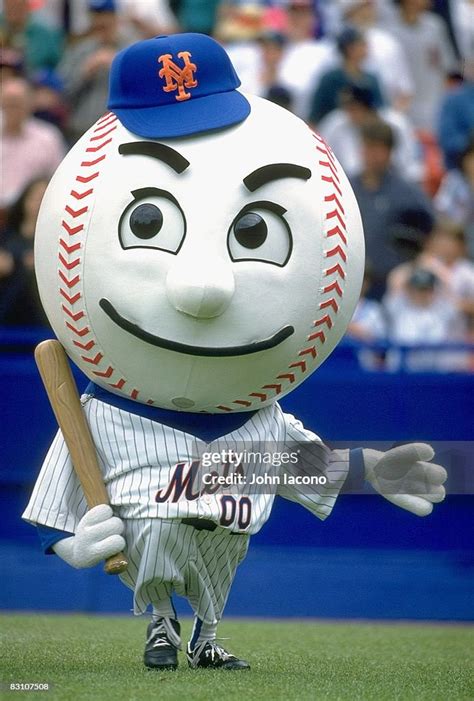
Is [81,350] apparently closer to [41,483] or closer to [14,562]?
[41,483]

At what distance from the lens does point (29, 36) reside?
11.6 meters

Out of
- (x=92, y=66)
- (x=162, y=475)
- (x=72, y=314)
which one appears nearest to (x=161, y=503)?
(x=162, y=475)

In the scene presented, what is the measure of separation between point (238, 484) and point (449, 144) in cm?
645

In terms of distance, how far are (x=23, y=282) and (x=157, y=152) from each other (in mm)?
3865

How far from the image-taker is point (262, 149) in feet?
15.9

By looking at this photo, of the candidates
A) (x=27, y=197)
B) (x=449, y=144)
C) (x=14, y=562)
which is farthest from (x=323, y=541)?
(x=449, y=144)

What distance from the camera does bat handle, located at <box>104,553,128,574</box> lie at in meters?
4.78

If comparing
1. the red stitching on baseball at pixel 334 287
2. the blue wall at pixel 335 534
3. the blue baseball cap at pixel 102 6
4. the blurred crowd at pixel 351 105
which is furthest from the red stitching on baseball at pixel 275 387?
the blue baseball cap at pixel 102 6

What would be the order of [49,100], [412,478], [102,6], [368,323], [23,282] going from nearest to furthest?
[412,478], [23,282], [368,323], [49,100], [102,6]

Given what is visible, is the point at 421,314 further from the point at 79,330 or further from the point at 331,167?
the point at 79,330

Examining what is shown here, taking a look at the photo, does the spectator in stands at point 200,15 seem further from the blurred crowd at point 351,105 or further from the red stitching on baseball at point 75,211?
the red stitching on baseball at point 75,211

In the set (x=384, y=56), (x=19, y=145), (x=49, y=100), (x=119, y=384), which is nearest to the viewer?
(x=119, y=384)

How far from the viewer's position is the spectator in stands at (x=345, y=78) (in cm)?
1070

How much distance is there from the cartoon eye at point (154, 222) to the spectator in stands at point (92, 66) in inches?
223
